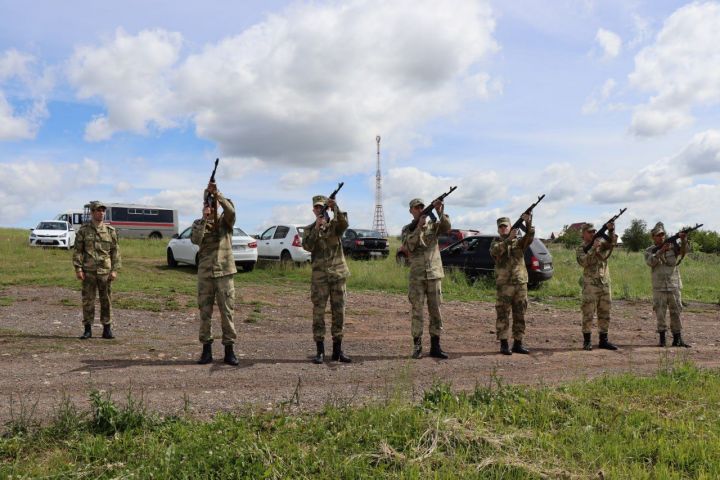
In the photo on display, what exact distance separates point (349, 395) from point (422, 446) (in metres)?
1.43

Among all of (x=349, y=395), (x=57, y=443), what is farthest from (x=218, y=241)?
(x=57, y=443)

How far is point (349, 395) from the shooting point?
17.4ft

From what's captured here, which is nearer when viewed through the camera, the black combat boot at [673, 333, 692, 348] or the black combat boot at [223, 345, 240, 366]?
the black combat boot at [223, 345, 240, 366]

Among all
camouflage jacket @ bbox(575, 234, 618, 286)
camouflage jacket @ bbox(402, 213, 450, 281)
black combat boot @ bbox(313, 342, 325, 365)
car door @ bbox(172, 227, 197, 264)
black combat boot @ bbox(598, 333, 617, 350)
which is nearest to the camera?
black combat boot @ bbox(313, 342, 325, 365)

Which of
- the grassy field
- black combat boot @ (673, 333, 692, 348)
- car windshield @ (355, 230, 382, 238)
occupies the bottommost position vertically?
black combat boot @ (673, 333, 692, 348)

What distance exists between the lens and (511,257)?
7938 mm

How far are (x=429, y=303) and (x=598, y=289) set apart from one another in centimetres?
287

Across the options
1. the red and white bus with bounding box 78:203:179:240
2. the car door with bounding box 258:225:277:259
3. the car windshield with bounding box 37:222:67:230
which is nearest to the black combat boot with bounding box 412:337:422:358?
the car door with bounding box 258:225:277:259

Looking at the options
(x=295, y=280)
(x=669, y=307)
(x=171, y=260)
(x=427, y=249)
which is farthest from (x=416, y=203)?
(x=171, y=260)

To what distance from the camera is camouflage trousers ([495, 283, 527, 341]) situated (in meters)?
7.81

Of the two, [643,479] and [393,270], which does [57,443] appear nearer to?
[643,479]

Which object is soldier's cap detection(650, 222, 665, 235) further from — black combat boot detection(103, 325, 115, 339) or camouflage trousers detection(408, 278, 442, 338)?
black combat boot detection(103, 325, 115, 339)

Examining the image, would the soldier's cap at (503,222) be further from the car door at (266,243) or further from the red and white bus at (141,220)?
the red and white bus at (141,220)

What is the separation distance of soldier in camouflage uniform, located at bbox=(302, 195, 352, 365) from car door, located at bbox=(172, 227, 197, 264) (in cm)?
1152
